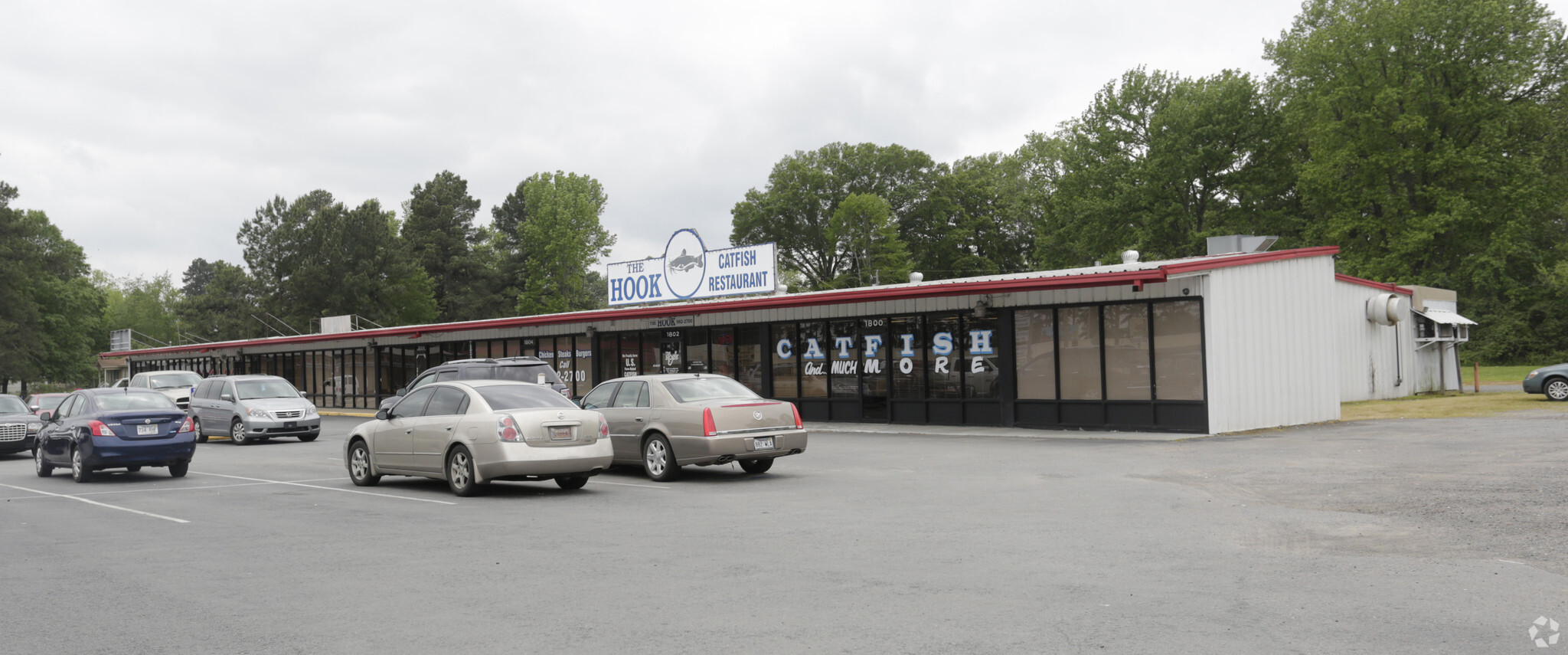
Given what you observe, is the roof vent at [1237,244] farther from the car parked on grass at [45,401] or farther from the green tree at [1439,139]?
the car parked on grass at [45,401]

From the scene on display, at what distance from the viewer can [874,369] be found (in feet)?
87.5

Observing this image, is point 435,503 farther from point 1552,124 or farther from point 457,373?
point 1552,124

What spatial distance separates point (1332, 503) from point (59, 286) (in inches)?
3625

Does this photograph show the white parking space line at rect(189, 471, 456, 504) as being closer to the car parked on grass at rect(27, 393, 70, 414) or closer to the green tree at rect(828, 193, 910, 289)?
the car parked on grass at rect(27, 393, 70, 414)

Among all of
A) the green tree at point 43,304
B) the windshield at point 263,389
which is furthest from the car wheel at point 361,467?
the green tree at point 43,304

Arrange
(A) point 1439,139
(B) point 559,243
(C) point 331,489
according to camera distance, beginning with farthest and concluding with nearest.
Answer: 1. (B) point 559,243
2. (A) point 1439,139
3. (C) point 331,489

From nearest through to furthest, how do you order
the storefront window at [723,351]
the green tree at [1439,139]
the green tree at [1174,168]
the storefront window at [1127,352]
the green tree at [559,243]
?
the storefront window at [1127,352] → the storefront window at [723,351] → the green tree at [1439,139] → the green tree at [1174,168] → the green tree at [559,243]

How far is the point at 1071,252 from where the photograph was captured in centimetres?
6056

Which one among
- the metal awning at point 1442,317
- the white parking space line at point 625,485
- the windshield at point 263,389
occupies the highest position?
the metal awning at point 1442,317

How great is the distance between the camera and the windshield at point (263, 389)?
85.9 ft

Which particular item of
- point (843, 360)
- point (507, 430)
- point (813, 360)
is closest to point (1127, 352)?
point (843, 360)

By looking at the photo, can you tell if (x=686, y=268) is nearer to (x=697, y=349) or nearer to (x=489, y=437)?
(x=697, y=349)

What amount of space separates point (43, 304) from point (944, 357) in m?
80.1

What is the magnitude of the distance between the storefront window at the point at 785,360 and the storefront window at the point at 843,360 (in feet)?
3.88
